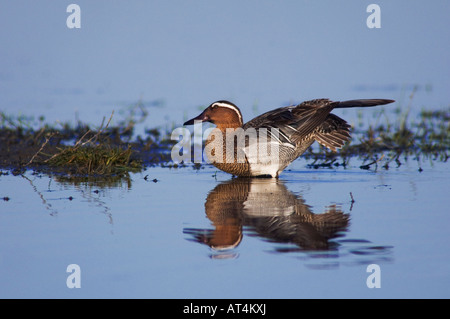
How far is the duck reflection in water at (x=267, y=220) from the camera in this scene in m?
5.47

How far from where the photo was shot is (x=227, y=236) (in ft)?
18.3

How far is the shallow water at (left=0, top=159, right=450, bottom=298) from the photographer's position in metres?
4.53

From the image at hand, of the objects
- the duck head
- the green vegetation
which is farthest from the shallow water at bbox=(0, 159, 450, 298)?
the green vegetation

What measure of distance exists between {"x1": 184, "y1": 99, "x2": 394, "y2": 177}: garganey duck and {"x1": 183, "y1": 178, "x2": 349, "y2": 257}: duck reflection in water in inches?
29.1

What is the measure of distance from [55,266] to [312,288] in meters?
1.76

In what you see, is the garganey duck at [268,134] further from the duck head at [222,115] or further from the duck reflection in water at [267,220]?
the duck reflection in water at [267,220]

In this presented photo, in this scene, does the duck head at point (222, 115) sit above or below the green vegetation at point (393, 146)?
above

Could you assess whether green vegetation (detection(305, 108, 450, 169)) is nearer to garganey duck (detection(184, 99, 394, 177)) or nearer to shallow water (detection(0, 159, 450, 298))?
garganey duck (detection(184, 99, 394, 177))

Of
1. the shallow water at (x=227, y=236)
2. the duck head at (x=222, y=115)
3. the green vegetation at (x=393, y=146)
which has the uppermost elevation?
the duck head at (x=222, y=115)

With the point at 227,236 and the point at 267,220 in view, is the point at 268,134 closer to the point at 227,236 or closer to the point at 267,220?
the point at 267,220

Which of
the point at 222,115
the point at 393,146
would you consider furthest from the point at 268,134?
the point at 393,146

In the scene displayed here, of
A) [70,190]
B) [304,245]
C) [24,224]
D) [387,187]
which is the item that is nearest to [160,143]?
[70,190]

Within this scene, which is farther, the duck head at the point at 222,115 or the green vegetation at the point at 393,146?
the green vegetation at the point at 393,146

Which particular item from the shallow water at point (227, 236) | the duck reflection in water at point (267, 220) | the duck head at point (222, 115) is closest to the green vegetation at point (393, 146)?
the duck head at point (222, 115)
